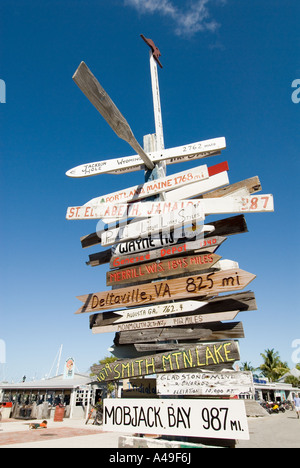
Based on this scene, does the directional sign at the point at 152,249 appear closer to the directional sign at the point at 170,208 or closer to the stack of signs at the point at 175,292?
the stack of signs at the point at 175,292

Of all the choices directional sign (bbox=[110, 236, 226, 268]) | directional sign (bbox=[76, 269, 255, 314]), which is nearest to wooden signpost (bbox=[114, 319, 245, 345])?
directional sign (bbox=[76, 269, 255, 314])

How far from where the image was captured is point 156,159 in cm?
353

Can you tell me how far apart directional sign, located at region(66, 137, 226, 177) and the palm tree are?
179 ft

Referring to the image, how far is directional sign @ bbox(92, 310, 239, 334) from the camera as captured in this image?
2615 mm

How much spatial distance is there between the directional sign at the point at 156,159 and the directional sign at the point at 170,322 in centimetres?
177

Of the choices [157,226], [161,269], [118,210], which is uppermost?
[118,210]

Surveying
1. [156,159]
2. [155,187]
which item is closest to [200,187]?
[155,187]

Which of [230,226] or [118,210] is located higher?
[118,210]

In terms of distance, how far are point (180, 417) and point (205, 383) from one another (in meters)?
0.31

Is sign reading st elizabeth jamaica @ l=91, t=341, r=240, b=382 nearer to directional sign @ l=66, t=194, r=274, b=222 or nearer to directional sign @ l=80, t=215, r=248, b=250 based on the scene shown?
directional sign @ l=80, t=215, r=248, b=250

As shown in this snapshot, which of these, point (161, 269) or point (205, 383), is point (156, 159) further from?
point (205, 383)

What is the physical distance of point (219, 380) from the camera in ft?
7.66

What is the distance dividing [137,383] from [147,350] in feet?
2.07

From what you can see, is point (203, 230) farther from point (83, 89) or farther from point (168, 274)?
point (83, 89)
